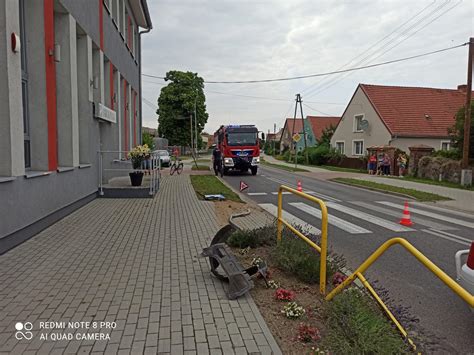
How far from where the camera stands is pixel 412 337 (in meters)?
3.20

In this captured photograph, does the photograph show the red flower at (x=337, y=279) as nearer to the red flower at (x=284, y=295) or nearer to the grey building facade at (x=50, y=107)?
the red flower at (x=284, y=295)

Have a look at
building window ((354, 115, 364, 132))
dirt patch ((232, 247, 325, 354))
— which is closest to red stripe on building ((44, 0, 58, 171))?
dirt patch ((232, 247, 325, 354))

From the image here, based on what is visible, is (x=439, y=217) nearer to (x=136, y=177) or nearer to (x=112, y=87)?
(x=136, y=177)

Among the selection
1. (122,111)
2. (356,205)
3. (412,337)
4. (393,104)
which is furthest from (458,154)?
(412,337)

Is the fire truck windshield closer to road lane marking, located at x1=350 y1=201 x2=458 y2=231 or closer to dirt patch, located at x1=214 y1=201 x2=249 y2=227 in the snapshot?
road lane marking, located at x1=350 y1=201 x2=458 y2=231

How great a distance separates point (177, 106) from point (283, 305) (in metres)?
58.0

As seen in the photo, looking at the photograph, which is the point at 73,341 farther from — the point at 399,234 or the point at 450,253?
the point at 399,234

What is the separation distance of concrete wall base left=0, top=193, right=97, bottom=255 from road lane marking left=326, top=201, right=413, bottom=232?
24.0ft

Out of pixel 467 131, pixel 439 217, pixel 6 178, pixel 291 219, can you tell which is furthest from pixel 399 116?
pixel 6 178

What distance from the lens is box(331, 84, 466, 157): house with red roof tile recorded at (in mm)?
31469

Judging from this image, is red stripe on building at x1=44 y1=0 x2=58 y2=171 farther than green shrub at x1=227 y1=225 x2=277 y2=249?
Yes

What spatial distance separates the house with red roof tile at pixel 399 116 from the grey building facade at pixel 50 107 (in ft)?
81.9

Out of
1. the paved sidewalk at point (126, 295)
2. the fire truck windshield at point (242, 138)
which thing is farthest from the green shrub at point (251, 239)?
the fire truck windshield at point (242, 138)

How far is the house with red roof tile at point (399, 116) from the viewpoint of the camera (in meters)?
31.5
